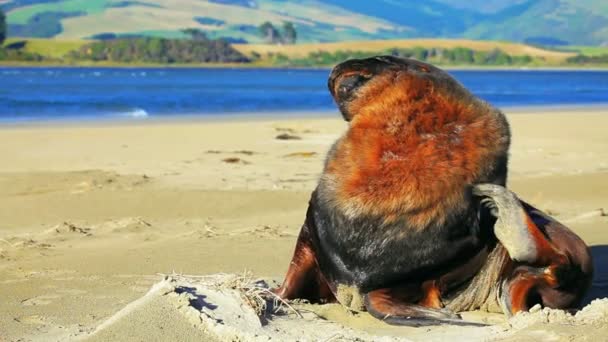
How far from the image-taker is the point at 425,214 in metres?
4.89

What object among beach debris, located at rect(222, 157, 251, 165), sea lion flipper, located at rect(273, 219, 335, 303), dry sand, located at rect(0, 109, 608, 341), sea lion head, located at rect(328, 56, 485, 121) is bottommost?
beach debris, located at rect(222, 157, 251, 165)

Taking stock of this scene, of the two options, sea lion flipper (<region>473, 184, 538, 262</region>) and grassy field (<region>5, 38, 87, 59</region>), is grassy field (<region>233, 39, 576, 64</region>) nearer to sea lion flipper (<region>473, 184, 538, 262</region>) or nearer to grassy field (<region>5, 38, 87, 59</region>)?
grassy field (<region>5, 38, 87, 59</region>)

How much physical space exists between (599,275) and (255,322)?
2495mm

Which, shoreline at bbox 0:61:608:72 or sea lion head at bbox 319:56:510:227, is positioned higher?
sea lion head at bbox 319:56:510:227

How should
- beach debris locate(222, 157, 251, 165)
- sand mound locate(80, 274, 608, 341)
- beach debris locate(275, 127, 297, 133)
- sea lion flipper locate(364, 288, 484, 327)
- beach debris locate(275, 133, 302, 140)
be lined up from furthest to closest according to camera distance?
beach debris locate(275, 127, 297, 133), beach debris locate(275, 133, 302, 140), beach debris locate(222, 157, 251, 165), sea lion flipper locate(364, 288, 484, 327), sand mound locate(80, 274, 608, 341)

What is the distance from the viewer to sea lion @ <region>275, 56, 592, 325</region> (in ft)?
16.1

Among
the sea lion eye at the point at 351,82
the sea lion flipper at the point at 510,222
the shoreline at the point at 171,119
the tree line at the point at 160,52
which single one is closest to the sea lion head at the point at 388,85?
the sea lion eye at the point at 351,82

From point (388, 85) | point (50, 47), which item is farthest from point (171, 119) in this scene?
point (50, 47)

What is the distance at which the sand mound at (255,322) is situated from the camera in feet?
14.5

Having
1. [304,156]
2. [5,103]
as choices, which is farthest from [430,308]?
[5,103]

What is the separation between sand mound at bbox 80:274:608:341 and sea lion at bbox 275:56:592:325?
0.64 ft

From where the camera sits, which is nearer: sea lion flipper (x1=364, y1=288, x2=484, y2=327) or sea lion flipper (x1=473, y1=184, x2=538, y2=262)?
sea lion flipper (x1=364, y1=288, x2=484, y2=327)

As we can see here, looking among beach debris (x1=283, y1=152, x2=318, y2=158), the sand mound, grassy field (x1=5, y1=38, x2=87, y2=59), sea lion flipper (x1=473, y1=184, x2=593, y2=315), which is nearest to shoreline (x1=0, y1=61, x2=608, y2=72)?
grassy field (x1=5, y1=38, x2=87, y2=59)

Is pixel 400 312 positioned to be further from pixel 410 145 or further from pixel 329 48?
pixel 329 48
